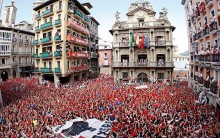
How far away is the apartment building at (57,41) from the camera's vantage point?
3372 centimetres

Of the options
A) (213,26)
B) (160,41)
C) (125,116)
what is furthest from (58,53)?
(213,26)

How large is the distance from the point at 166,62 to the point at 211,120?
72.5 feet

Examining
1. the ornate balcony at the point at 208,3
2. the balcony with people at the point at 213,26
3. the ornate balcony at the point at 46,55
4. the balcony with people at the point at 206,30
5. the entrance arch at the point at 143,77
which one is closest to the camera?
the balcony with people at the point at 213,26

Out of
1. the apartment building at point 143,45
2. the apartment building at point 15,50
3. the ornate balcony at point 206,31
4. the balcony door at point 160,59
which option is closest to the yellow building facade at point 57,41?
the apartment building at point 143,45

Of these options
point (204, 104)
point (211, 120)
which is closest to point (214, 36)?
point (204, 104)

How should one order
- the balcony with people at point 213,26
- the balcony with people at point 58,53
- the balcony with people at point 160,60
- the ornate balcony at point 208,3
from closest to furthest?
the balcony with people at point 213,26 → the ornate balcony at point 208,3 → the balcony with people at point 58,53 → the balcony with people at point 160,60

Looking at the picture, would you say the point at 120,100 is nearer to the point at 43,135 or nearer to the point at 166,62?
the point at 43,135

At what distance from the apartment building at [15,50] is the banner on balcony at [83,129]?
33.2 metres

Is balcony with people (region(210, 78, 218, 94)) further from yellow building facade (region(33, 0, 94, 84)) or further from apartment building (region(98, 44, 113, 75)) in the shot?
apartment building (region(98, 44, 113, 75))

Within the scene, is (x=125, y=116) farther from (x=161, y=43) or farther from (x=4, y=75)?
(x=4, y=75)

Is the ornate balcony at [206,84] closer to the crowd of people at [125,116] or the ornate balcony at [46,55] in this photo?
the crowd of people at [125,116]

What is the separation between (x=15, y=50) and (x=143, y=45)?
2945 centimetres

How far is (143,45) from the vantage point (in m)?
35.9

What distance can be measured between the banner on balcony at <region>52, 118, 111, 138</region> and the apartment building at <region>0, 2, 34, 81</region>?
33.2 meters
